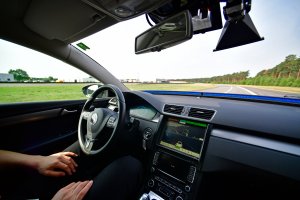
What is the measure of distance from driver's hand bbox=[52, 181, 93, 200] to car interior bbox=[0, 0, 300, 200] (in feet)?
1.10

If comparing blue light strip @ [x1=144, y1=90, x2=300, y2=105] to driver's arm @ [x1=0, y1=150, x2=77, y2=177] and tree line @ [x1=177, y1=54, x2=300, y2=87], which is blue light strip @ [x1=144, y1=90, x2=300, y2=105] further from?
driver's arm @ [x1=0, y1=150, x2=77, y2=177]

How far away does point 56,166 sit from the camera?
1.79 m

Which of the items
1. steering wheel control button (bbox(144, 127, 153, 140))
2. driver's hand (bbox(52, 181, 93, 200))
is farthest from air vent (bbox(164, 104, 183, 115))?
driver's hand (bbox(52, 181, 93, 200))

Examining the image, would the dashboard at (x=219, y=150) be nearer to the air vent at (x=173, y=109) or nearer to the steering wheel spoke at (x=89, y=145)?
the air vent at (x=173, y=109)

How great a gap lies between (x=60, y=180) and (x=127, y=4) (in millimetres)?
1852

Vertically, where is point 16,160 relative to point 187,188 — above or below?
above

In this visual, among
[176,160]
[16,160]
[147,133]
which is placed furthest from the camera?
[147,133]

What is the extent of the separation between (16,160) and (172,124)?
1554 mm

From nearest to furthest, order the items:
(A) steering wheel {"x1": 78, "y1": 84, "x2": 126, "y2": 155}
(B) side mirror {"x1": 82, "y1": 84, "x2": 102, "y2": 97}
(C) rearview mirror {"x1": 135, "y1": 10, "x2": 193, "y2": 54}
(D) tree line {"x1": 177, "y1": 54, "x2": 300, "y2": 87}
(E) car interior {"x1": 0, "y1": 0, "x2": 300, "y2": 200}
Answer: (E) car interior {"x1": 0, "y1": 0, "x2": 300, "y2": 200}
(C) rearview mirror {"x1": 135, "y1": 10, "x2": 193, "y2": 54}
(A) steering wheel {"x1": 78, "y1": 84, "x2": 126, "y2": 155}
(D) tree line {"x1": 177, "y1": 54, "x2": 300, "y2": 87}
(B) side mirror {"x1": 82, "y1": 84, "x2": 102, "y2": 97}

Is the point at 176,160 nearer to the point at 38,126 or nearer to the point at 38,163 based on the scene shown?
the point at 38,163

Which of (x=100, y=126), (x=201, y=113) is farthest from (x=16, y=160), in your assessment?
(x=201, y=113)

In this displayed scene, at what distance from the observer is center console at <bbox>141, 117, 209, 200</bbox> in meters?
1.95

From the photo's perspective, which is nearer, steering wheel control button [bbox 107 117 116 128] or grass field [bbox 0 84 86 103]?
steering wheel control button [bbox 107 117 116 128]

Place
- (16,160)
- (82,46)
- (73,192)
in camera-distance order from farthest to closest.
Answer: (82,46) < (16,160) < (73,192)
